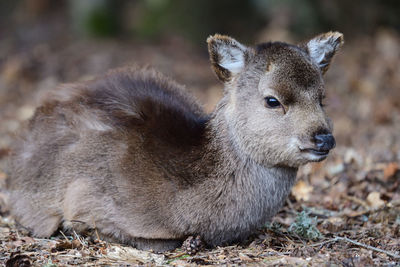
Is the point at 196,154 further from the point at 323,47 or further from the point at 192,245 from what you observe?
the point at 323,47

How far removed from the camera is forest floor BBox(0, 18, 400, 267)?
18.4 feet

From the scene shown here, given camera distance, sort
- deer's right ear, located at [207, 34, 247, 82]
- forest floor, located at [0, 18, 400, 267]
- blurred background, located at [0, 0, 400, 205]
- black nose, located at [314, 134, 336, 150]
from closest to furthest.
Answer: black nose, located at [314, 134, 336, 150], forest floor, located at [0, 18, 400, 267], deer's right ear, located at [207, 34, 247, 82], blurred background, located at [0, 0, 400, 205]

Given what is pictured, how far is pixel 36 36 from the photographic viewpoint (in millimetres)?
17328

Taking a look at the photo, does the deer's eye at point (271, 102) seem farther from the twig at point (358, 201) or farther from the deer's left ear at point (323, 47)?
the twig at point (358, 201)

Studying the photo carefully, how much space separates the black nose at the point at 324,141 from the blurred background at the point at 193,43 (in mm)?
6559

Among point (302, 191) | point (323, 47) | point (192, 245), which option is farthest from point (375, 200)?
point (192, 245)

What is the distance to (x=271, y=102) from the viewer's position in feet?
18.8

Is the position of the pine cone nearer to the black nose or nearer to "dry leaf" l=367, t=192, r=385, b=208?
the black nose

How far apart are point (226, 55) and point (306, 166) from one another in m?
2.69

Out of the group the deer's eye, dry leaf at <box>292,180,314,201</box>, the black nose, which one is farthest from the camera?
dry leaf at <box>292,180,314,201</box>

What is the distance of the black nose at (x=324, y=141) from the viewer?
212 inches

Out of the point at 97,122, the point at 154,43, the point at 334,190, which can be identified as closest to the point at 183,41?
the point at 154,43

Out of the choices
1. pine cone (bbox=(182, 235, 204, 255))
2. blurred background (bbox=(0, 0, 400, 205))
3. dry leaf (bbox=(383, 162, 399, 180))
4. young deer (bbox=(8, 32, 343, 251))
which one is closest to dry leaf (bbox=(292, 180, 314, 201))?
dry leaf (bbox=(383, 162, 399, 180))

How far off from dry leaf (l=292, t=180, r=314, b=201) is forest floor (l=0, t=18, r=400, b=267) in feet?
Result: 0.06
